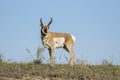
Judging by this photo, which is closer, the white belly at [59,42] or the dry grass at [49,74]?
Result: the dry grass at [49,74]

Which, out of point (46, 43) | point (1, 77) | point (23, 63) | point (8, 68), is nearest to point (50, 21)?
point (46, 43)

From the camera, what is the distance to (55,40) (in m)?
19.2

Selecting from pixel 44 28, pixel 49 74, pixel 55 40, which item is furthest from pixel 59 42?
pixel 49 74

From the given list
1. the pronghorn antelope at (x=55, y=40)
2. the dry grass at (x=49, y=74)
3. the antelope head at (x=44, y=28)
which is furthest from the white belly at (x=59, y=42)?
the dry grass at (x=49, y=74)

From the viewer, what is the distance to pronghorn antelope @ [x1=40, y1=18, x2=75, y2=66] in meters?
18.5

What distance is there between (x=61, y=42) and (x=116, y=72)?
16.7ft

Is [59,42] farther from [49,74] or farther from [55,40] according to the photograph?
[49,74]

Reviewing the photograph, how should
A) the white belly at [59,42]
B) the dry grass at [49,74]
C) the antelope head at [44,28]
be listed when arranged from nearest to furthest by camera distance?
the dry grass at [49,74] < the antelope head at [44,28] < the white belly at [59,42]

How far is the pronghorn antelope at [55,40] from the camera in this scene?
18.5 meters

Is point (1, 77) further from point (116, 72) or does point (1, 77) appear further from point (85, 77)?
point (116, 72)

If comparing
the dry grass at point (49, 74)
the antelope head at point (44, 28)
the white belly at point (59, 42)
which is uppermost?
the antelope head at point (44, 28)

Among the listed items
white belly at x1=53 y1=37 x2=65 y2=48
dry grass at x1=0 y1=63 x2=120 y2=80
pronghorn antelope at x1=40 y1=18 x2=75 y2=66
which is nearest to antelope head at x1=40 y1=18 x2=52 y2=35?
pronghorn antelope at x1=40 y1=18 x2=75 y2=66

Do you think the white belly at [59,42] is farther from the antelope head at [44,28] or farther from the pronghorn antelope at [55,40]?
the antelope head at [44,28]

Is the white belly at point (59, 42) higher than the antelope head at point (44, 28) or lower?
lower
